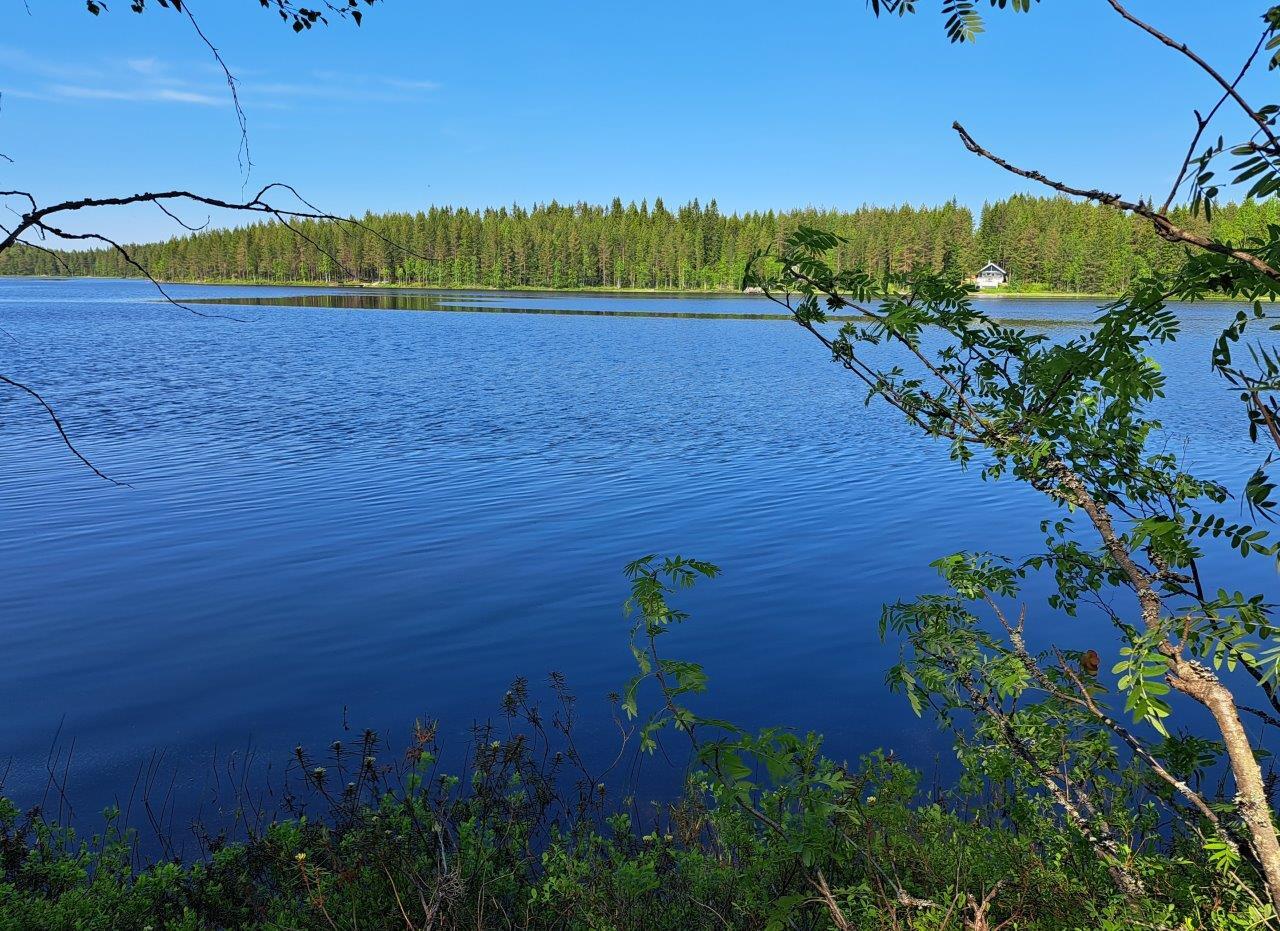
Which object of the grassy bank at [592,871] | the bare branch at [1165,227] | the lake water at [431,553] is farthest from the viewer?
the lake water at [431,553]

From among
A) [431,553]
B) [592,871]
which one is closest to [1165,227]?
[592,871]

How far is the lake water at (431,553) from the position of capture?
9.56 metres

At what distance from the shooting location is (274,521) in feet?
52.1

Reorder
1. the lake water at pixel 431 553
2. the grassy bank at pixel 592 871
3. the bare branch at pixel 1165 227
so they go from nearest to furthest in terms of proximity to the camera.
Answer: the bare branch at pixel 1165 227 < the grassy bank at pixel 592 871 < the lake water at pixel 431 553

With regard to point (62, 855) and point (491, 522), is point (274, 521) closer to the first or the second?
point (491, 522)

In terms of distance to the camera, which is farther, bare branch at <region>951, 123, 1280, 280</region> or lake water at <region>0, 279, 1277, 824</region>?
lake water at <region>0, 279, 1277, 824</region>

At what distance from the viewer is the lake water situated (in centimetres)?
956

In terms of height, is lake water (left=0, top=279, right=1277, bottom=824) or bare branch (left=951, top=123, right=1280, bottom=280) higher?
bare branch (left=951, top=123, right=1280, bottom=280)

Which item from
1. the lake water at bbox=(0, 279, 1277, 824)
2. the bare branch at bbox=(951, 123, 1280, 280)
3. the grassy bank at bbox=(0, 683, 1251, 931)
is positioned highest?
the bare branch at bbox=(951, 123, 1280, 280)

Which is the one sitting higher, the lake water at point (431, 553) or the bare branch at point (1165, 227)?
the bare branch at point (1165, 227)

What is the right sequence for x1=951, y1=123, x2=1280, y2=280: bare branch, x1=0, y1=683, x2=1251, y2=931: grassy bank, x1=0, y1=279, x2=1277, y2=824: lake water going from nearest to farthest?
1. x1=951, y1=123, x2=1280, y2=280: bare branch
2. x1=0, y1=683, x2=1251, y2=931: grassy bank
3. x1=0, y1=279, x2=1277, y2=824: lake water

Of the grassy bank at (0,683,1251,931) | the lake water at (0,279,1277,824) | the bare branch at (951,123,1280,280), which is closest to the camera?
the bare branch at (951,123,1280,280)

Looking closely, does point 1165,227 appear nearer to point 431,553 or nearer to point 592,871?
point 592,871

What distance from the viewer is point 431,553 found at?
47.1ft
